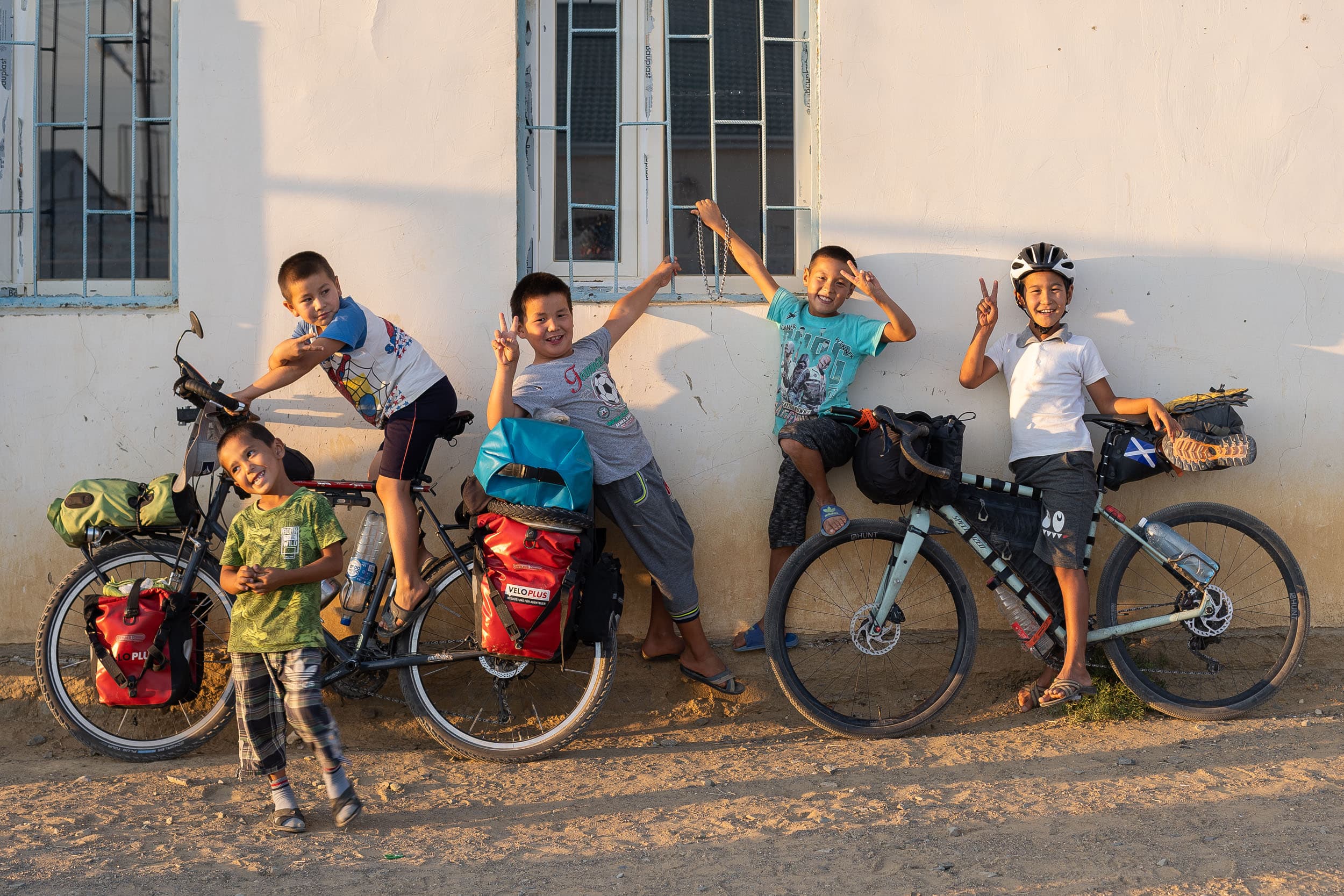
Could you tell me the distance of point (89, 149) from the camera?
15.3 ft

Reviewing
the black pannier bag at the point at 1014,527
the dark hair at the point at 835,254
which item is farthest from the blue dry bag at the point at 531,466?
the black pannier bag at the point at 1014,527

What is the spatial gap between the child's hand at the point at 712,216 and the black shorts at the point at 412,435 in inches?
53.7

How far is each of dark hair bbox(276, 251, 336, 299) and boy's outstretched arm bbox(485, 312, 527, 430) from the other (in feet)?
2.34

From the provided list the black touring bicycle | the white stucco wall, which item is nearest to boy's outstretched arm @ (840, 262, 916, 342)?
the white stucco wall

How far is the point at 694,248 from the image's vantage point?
471 centimetres

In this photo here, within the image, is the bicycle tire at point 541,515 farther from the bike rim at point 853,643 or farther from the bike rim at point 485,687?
the bike rim at point 853,643

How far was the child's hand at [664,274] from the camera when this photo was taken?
4.32 m

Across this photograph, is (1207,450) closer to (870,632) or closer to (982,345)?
(982,345)

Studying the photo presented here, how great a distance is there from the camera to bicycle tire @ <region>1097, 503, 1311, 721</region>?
14.0ft

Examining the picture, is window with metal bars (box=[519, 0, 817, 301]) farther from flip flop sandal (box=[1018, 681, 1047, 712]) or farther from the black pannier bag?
flip flop sandal (box=[1018, 681, 1047, 712])

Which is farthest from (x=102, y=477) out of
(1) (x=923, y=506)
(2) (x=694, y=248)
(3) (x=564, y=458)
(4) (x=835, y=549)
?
(1) (x=923, y=506)

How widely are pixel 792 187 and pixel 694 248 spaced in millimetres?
526

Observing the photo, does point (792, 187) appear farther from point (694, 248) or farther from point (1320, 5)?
point (1320, 5)

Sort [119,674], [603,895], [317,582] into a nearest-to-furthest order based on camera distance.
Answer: [603,895] < [317,582] < [119,674]
